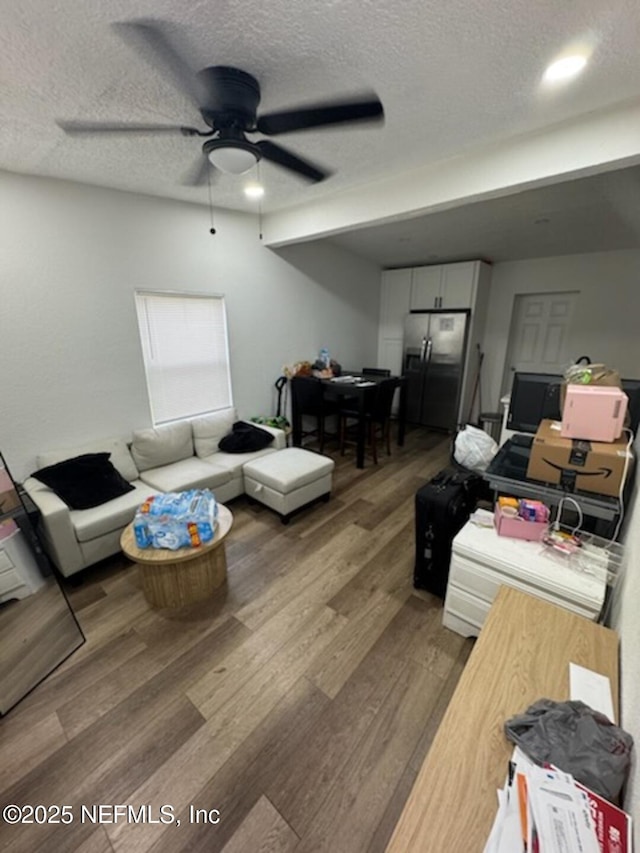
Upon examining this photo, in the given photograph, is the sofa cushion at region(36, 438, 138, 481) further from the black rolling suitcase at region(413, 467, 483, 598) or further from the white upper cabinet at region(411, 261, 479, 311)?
the white upper cabinet at region(411, 261, 479, 311)

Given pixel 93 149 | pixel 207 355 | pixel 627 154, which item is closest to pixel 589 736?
pixel 627 154

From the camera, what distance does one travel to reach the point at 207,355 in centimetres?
341

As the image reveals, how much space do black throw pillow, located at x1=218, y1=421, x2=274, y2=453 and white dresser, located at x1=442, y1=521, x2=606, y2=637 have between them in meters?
2.08

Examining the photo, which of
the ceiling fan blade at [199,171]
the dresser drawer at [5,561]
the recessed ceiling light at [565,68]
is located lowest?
the dresser drawer at [5,561]

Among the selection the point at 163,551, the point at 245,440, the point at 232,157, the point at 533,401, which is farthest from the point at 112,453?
the point at 533,401

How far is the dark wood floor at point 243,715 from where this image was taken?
45.1 inches

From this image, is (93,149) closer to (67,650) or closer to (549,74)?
(549,74)

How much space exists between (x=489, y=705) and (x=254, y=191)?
3.30m

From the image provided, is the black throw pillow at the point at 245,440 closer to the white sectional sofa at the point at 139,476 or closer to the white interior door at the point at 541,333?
the white sectional sofa at the point at 139,476

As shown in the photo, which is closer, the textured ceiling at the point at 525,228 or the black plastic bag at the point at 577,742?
the black plastic bag at the point at 577,742

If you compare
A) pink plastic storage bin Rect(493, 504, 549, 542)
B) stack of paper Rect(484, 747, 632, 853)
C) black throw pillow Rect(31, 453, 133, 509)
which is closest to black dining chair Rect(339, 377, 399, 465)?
pink plastic storage bin Rect(493, 504, 549, 542)

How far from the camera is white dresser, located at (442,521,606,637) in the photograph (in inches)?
54.3

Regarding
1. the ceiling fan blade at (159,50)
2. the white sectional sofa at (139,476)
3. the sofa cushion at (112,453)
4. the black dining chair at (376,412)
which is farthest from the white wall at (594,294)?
the sofa cushion at (112,453)

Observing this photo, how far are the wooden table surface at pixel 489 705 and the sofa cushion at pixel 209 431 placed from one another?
262 cm
